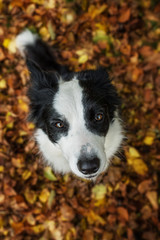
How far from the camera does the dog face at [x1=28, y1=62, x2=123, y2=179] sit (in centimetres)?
214

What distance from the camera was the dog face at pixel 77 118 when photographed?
2.14m

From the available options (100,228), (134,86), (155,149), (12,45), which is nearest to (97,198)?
(100,228)

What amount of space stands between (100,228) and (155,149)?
5.03ft

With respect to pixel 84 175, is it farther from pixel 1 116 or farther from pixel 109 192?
pixel 1 116

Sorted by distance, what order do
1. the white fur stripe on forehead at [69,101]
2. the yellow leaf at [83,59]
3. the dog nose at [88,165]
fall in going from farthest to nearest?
the yellow leaf at [83,59], the white fur stripe on forehead at [69,101], the dog nose at [88,165]

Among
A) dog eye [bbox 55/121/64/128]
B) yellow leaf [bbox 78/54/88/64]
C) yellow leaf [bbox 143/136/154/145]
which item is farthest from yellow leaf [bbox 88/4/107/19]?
dog eye [bbox 55/121/64/128]

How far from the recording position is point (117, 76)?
12.7 ft

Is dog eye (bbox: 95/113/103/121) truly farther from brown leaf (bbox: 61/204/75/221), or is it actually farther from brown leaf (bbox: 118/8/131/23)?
brown leaf (bbox: 118/8/131/23)

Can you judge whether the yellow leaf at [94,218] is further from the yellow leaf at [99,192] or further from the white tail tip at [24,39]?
the white tail tip at [24,39]

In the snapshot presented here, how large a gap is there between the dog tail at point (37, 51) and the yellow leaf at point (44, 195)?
196cm

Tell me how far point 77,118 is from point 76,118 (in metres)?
0.01

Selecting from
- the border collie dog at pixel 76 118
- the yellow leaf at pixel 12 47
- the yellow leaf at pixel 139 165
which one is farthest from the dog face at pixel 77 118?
the yellow leaf at pixel 12 47

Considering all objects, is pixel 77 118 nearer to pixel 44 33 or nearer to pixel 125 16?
pixel 44 33

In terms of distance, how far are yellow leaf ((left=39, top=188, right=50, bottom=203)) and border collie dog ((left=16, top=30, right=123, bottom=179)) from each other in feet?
1.84
